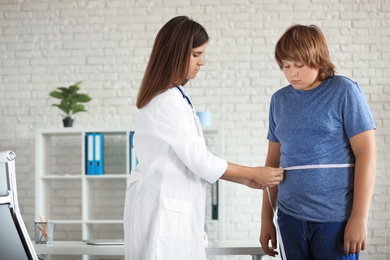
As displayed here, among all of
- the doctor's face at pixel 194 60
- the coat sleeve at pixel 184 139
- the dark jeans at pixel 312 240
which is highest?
the doctor's face at pixel 194 60

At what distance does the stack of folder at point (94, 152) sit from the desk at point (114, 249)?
149 cm

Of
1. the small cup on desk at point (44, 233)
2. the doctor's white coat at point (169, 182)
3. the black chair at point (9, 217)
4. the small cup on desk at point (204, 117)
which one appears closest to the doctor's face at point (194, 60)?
the doctor's white coat at point (169, 182)

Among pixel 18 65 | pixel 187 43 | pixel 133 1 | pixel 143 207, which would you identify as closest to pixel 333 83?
pixel 187 43

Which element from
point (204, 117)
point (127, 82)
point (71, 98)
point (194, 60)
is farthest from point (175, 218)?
point (127, 82)

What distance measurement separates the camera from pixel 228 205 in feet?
17.4

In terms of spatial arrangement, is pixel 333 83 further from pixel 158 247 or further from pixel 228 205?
pixel 228 205

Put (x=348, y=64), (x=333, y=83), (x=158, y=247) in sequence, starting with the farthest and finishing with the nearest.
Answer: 1. (x=348, y=64)
2. (x=158, y=247)
3. (x=333, y=83)

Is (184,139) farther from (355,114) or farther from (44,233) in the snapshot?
(44,233)

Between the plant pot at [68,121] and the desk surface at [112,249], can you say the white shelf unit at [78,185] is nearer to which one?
the plant pot at [68,121]

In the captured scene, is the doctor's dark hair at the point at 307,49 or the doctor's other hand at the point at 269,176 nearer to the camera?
the doctor's dark hair at the point at 307,49

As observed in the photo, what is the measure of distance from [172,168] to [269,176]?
378 mm

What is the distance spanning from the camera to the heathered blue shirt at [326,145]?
7.31ft

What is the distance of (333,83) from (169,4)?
334cm

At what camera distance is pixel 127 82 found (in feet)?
17.9
